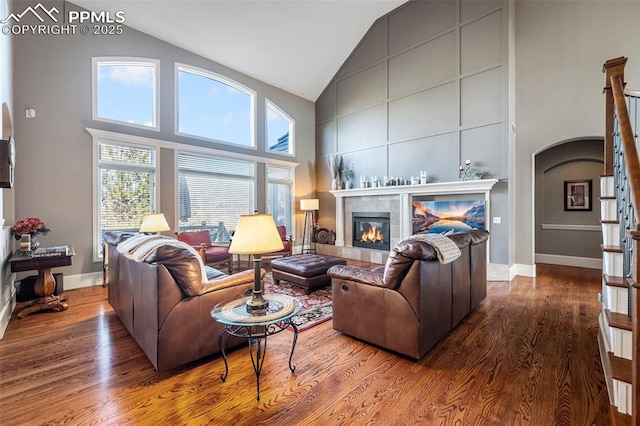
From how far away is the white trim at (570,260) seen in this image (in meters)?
5.66

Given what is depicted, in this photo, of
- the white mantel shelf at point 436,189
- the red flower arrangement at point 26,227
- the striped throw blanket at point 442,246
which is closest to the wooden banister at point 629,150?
the striped throw blanket at point 442,246

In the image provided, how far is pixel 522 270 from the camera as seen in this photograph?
5.17 metres

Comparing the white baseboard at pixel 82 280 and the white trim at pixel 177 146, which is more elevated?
the white trim at pixel 177 146

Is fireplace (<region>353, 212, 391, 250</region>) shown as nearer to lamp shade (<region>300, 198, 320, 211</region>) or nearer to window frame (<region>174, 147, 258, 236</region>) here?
lamp shade (<region>300, 198, 320, 211</region>)

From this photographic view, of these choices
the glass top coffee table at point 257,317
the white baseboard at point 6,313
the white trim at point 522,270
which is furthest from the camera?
the white trim at point 522,270

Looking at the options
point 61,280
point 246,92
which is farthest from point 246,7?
point 61,280

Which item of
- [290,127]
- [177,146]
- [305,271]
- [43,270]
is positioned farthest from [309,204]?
[43,270]

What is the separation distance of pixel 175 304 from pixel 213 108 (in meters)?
5.16

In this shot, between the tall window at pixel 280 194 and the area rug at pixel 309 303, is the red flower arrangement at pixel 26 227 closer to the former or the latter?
the area rug at pixel 309 303

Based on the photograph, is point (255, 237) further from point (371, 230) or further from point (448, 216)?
point (371, 230)

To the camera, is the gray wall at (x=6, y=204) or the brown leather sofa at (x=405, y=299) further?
the gray wall at (x=6, y=204)

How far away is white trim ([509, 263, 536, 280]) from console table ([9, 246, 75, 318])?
676 cm

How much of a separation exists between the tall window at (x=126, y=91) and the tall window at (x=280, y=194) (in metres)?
2.76

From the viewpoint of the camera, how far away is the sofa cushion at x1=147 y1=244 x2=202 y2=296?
1999mm
